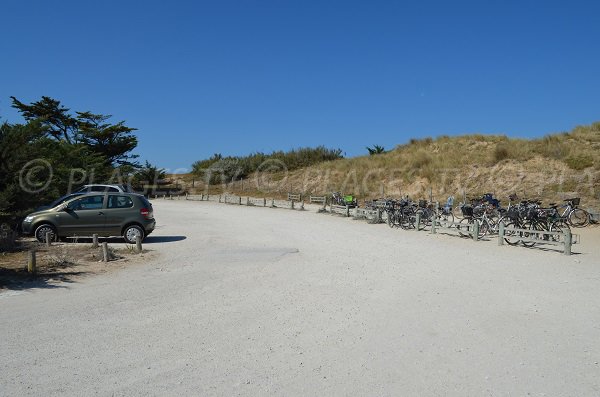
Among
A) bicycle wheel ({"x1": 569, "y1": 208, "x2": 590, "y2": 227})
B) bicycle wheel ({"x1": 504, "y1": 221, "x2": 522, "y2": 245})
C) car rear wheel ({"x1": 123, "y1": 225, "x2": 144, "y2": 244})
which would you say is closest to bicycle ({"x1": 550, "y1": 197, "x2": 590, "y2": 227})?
bicycle wheel ({"x1": 569, "y1": 208, "x2": 590, "y2": 227})

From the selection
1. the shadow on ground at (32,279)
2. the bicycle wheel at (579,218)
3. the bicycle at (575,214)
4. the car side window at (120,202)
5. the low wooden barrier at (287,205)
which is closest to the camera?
the shadow on ground at (32,279)

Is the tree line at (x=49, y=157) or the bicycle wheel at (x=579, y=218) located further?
the bicycle wheel at (x=579, y=218)

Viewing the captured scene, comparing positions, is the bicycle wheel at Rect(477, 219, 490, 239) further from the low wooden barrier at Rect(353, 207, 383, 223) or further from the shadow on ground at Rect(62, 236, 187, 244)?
the shadow on ground at Rect(62, 236, 187, 244)

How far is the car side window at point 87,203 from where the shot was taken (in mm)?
13953

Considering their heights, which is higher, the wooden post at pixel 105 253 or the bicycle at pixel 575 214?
the bicycle at pixel 575 214

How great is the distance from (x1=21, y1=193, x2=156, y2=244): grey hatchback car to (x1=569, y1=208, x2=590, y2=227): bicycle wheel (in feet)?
56.8

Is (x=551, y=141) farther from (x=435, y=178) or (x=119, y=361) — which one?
(x=119, y=361)

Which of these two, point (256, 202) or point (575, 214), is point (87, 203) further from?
point (256, 202)

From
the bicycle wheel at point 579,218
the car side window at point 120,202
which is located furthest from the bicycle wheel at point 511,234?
the car side window at point 120,202

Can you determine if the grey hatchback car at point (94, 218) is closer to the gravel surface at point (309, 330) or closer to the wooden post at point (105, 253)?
the wooden post at point (105, 253)

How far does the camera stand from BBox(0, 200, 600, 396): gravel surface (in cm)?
438

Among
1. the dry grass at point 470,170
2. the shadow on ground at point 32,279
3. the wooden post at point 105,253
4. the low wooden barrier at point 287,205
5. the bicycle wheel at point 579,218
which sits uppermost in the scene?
the dry grass at point 470,170

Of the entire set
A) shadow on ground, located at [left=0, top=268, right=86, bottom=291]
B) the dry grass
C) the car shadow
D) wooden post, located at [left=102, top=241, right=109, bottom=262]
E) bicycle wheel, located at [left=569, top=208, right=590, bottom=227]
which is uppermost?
the dry grass

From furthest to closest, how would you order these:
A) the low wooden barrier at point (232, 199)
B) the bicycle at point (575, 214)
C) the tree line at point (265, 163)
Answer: the tree line at point (265, 163)
the low wooden barrier at point (232, 199)
the bicycle at point (575, 214)
